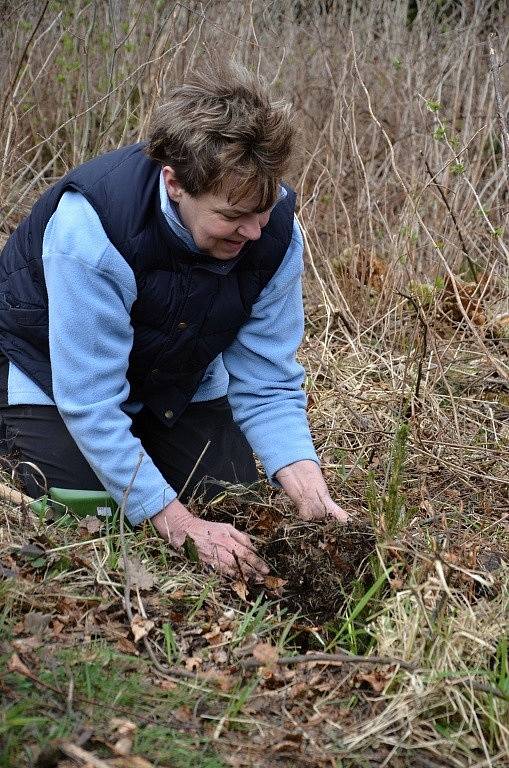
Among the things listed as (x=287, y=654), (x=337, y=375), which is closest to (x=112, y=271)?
(x=287, y=654)

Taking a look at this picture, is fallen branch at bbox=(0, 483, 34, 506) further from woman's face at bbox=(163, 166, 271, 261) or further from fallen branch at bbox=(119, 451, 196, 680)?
woman's face at bbox=(163, 166, 271, 261)

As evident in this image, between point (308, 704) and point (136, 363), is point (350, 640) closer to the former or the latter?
point (308, 704)

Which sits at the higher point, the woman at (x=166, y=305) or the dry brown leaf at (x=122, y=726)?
the woman at (x=166, y=305)

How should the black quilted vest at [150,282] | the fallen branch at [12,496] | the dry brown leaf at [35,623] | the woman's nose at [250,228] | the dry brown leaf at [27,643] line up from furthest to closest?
the fallen branch at [12,496] → the black quilted vest at [150,282] → the woman's nose at [250,228] → the dry brown leaf at [35,623] → the dry brown leaf at [27,643]

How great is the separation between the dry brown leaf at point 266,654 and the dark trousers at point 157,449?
0.78 meters

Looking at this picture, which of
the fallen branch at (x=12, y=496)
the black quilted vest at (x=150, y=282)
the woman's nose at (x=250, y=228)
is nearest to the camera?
the woman's nose at (x=250, y=228)

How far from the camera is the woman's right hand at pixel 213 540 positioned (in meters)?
2.53

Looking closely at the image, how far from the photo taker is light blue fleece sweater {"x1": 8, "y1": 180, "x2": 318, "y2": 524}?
2.45 m

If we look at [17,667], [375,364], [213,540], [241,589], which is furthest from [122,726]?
[375,364]

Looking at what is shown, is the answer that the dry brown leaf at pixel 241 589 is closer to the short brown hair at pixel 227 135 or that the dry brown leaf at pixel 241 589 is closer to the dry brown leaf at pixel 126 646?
the dry brown leaf at pixel 126 646

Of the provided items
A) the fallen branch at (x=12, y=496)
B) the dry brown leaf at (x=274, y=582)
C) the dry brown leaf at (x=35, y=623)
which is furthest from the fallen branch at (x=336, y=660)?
the fallen branch at (x=12, y=496)

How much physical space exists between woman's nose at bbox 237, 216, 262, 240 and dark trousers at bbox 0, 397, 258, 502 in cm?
85

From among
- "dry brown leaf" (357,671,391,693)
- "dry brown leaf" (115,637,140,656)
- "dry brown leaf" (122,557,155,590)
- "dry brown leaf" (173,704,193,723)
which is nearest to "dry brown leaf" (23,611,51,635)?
"dry brown leaf" (115,637,140,656)

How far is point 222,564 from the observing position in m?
2.54
